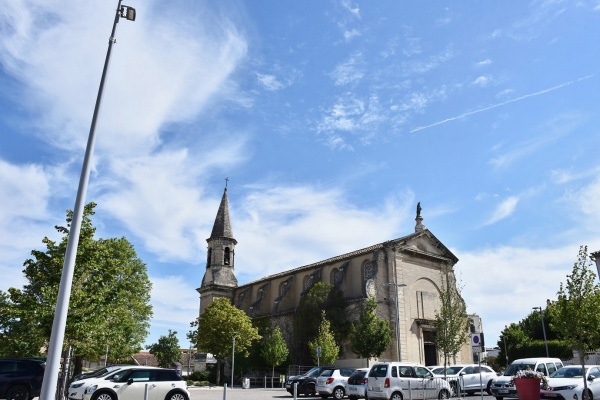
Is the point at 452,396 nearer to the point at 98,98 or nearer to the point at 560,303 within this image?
the point at 560,303

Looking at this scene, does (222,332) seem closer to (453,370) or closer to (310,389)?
(310,389)

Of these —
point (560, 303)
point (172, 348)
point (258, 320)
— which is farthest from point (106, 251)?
point (172, 348)

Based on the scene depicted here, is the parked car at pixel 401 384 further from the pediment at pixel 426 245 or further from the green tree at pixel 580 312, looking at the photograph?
the pediment at pixel 426 245

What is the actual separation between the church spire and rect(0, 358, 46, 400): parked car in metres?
33.9

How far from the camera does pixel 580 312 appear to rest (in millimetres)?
16438

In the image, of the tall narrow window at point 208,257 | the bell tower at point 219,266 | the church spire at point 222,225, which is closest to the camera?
the bell tower at point 219,266

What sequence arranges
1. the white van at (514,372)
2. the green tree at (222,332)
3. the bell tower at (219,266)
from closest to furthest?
the white van at (514,372)
the green tree at (222,332)
the bell tower at (219,266)

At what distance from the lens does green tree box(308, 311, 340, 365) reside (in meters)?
34.4

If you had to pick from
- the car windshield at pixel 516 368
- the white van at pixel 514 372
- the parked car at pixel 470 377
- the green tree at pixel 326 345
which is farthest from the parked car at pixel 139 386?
the green tree at pixel 326 345

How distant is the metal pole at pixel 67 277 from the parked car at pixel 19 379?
12.1 m

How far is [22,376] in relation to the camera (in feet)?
58.8

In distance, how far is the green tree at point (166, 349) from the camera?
178ft

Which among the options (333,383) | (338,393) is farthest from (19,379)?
(338,393)

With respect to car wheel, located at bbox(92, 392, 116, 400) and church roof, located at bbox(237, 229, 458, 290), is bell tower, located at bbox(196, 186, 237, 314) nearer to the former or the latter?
church roof, located at bbox(237, 229, 458, 290)
